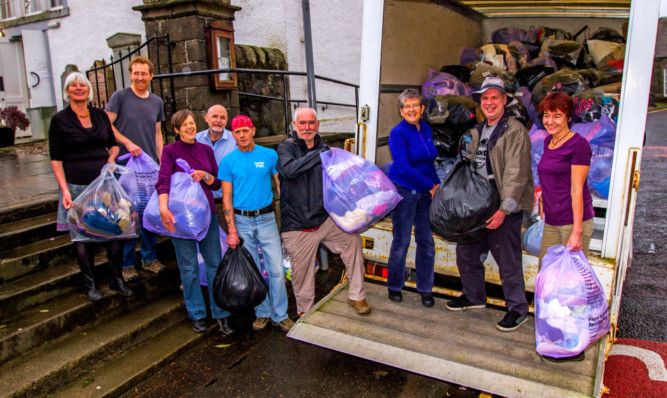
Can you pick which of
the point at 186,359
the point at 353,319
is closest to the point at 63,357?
the point at 186,359

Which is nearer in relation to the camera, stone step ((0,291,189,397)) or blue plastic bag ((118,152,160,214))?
stone step ((0,291,189,397))

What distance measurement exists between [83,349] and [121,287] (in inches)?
21.1

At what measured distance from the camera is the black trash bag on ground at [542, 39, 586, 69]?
5.68 m

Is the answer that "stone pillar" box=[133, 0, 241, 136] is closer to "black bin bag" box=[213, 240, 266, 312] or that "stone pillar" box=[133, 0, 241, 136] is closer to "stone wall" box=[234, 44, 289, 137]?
"stone wall" box=[234, 44, 289, 137]

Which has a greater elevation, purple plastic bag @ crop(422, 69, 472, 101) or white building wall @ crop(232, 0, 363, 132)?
white building wall @ crop(232, 0, 363, 132)

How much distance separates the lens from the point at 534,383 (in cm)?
254

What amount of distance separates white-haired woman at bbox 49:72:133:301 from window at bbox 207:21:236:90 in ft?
7.21

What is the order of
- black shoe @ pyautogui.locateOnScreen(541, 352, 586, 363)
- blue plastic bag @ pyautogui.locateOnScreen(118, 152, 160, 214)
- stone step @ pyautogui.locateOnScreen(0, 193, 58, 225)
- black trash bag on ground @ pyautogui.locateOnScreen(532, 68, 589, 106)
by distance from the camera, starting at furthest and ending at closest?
black trash bag on ground @ pyautogui.locateOnScreen(532, 68, 589, 106) → stone step @ pyautogui.locateOnScreen(0, 193, 58, 225) → blue plastic bag @ pyautogui.locateOnScreen(118, 152, 160, 214) → black shoe @ pyautogui.locateOnScreen(541, 352, 586, 363)

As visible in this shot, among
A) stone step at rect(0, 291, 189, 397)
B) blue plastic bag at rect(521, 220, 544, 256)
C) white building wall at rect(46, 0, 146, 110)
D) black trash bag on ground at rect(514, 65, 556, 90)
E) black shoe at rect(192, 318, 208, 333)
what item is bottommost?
black shoe at rect(192, 318, 208, 333)

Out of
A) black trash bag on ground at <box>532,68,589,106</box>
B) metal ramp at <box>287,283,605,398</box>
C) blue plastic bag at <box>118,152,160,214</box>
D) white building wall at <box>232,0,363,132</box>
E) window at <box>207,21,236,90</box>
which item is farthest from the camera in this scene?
white building wall at <box>232,0,363,132</box>

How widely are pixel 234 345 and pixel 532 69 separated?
162 inches

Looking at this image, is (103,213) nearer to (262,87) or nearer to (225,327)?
(225,327)

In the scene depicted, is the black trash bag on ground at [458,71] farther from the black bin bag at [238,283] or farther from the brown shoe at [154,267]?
the brown shoe at [154,267]

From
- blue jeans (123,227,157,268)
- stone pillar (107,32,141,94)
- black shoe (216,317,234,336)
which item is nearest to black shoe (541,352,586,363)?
black shoe (216,317,234,336)
